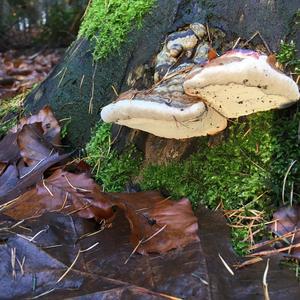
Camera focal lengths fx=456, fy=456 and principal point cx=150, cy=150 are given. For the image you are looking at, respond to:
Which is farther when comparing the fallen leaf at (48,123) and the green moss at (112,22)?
the fallen leaf at (48,123)

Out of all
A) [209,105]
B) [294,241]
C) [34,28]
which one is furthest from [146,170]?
[34,28]

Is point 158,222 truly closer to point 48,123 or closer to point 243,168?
point 243,168

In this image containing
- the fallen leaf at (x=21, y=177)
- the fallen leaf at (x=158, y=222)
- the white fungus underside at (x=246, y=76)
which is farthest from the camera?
the fallen leaf at (x=21, y=177)

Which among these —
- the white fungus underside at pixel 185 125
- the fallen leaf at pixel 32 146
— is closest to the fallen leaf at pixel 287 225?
the white fungus underside at pixel 185 125

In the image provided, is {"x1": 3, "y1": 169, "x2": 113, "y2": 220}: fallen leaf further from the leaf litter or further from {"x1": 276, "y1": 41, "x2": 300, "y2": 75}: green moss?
{"x1": 276, "y1": 41, "x2": 300, "y2": 75}: green moss

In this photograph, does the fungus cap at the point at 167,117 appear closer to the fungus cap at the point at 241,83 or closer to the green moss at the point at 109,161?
the fungus cap at the point at 241,83

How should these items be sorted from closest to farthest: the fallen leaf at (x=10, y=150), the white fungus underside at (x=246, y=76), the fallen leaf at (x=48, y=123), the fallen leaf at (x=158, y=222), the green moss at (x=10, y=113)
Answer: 1. the white fungus underside at (x=246, y=76)
2. the fallen leaf at (x=158, y=222)
3. the fallen leaf at (x=10, y=150)
4. the fallen leaf at (x=48, y=123)
5. the green moss at (x=10, y=113)

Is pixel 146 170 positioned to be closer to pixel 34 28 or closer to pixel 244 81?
pixel 244 81

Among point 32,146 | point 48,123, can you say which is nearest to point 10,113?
point 48,123
